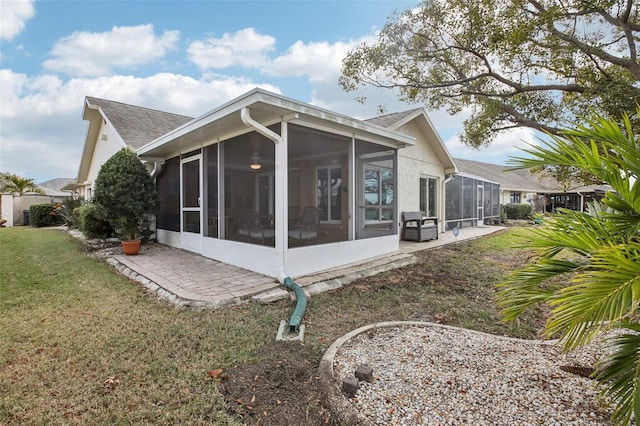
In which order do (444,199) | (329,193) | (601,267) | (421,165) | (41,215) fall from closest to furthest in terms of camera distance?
1. (601,267)
2. (329,193)
3. (421,165)
4. (444,199)
5. (41,215)

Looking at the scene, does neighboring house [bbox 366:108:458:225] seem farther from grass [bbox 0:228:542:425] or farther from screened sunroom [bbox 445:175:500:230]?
grass [bbox 0:228:542:425]

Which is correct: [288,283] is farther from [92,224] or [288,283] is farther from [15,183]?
[15,183]

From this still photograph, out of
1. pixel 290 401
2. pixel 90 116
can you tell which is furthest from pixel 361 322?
pixel 90 116

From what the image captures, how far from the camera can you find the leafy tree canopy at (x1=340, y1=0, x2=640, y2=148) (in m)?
6.07

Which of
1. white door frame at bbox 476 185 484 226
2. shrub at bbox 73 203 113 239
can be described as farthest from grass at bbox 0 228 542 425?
white door frame at bbox 476 185 484 226

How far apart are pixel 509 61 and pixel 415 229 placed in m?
5.67

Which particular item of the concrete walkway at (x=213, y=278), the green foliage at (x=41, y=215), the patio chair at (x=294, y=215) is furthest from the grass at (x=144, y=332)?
the green foliage at (x=41, y=215)

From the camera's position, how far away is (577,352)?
3.04 metres

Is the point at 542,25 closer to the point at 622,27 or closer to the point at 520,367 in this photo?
the point at 622,27

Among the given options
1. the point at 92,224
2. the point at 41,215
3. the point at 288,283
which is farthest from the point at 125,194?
the point at 41,215

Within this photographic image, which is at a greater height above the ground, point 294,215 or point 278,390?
point 294,215

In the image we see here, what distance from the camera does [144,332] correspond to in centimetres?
362

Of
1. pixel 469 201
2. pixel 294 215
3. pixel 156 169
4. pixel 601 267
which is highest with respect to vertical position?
pixel 156 169

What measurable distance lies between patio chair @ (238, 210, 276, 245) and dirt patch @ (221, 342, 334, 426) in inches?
120
